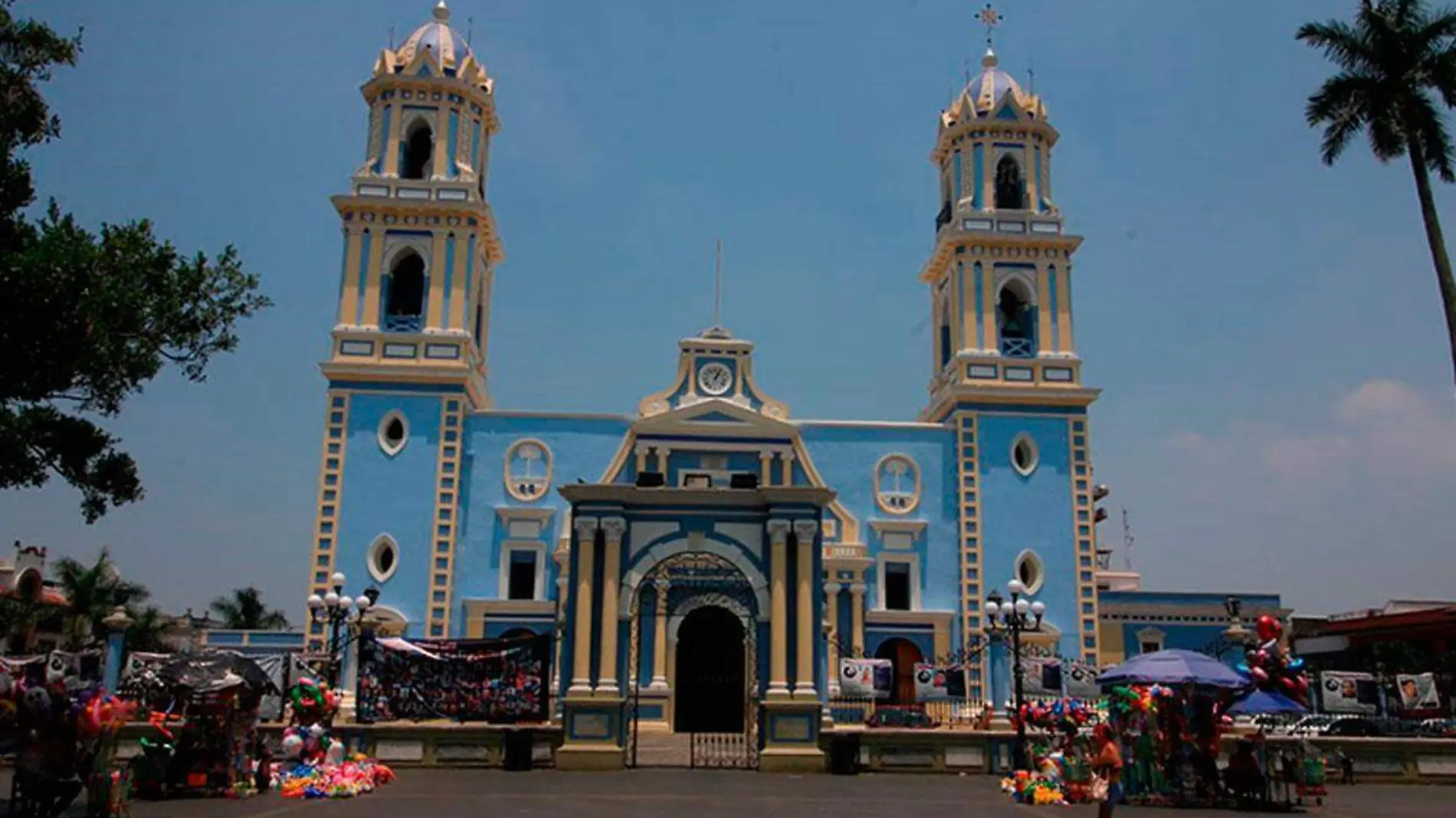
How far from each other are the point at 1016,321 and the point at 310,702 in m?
26.6

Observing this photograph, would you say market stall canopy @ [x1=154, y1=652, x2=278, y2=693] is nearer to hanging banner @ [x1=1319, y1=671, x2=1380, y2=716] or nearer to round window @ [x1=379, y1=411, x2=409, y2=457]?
round window @ [x1=379, y1=411, x2=409, y2=457]

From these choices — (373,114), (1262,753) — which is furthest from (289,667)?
(1262,753)

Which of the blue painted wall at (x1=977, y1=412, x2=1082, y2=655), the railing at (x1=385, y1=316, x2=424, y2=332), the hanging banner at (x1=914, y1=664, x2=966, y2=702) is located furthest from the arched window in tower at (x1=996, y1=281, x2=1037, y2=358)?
the railing at (x1=385, y1=316, x2=424, y2=332)

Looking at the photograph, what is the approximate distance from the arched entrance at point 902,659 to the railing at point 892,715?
2307 millimetres

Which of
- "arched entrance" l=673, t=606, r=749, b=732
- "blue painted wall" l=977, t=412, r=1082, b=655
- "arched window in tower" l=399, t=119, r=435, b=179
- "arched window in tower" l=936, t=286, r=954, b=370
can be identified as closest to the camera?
"arched entrance" l=673, t=606, r=749, b=732

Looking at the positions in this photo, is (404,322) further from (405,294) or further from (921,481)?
(921,481)

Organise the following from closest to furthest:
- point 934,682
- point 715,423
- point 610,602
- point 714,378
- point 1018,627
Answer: point 610,602
point 1018,627
point 934,682
point 715,423
point 714,378

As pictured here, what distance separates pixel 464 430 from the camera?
38500 millimetres

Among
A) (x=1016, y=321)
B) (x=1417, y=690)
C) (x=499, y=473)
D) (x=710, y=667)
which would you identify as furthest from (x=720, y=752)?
(x=1016, y=321)

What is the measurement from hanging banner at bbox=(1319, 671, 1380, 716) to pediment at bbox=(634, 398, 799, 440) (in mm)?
15304

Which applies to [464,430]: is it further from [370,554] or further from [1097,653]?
[1097,653]

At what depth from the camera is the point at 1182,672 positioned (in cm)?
2062

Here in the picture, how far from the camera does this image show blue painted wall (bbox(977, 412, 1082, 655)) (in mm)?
37969

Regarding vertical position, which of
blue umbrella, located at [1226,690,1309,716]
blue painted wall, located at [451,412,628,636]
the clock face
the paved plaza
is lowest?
the paved plaza
